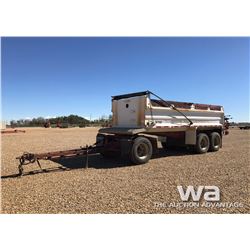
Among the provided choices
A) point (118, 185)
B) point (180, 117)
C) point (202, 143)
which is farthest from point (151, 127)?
point (118, 185)

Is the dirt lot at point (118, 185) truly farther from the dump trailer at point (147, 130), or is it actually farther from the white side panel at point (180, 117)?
the white side panel at point (180, 117)

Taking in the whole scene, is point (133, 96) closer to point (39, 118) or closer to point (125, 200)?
point (125, 200)

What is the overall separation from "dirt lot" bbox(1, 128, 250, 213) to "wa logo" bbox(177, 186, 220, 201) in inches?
5.0

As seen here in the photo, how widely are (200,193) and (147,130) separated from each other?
13.7 ft

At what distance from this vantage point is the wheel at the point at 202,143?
12.4m

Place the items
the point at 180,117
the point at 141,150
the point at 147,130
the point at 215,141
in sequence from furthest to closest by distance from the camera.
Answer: the point at 215,141, the point at 180,117, the point at 147,130, the point at 141,150

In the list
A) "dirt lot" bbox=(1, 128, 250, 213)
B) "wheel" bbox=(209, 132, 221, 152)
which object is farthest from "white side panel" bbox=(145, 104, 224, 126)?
"dirt lot" bbox=(1, 128, 250, 213)

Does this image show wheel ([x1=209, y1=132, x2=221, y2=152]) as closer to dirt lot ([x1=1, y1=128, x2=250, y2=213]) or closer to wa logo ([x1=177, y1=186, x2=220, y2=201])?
dirt lot ([x1=1, y1=128, x2=250, y2=213])

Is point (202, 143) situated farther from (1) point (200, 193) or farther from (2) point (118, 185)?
(2) point (118, 185)

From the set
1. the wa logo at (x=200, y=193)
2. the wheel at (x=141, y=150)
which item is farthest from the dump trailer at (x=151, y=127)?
the wa logo at (x=200, y=193)

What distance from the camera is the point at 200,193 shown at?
630 centimetres

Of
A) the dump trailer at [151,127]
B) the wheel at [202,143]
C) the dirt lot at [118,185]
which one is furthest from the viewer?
the wheel at [202,143]

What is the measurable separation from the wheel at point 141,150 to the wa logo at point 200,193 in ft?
9.89

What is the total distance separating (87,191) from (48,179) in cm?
→ 167
